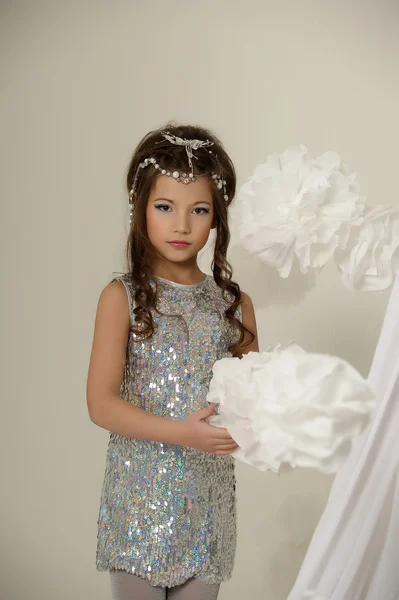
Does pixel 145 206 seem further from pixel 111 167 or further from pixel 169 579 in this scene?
pixel 111 167

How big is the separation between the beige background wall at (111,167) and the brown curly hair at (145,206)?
0.59 m

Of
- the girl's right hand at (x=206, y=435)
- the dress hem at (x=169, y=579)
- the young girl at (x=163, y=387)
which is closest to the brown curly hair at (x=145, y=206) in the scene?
the young girl at (x=163, y=387)

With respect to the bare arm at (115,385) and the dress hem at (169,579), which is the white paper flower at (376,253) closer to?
the bare arm at (115,385)

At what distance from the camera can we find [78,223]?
7.77ft

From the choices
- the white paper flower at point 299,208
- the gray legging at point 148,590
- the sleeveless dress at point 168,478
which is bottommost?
the gray legging at point 148,590

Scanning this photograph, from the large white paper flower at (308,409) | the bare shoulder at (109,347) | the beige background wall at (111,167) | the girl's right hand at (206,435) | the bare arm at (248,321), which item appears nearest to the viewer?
the large white paper flower at (308,409)

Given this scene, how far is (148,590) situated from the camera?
1.44m

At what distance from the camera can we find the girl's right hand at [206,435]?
125 cm

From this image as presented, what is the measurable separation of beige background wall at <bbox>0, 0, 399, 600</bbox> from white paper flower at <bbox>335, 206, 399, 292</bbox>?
79cm

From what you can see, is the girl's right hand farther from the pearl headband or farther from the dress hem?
the pearl headband

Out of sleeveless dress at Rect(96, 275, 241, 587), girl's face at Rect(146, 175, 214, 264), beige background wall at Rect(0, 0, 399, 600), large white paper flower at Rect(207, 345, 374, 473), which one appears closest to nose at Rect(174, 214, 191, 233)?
girl's face at Rect(146, 175, 214, 264)

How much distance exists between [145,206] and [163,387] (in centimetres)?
33

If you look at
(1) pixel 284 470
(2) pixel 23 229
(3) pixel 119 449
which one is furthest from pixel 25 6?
(1) pixel 284 470

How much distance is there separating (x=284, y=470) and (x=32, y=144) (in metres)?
1.64
